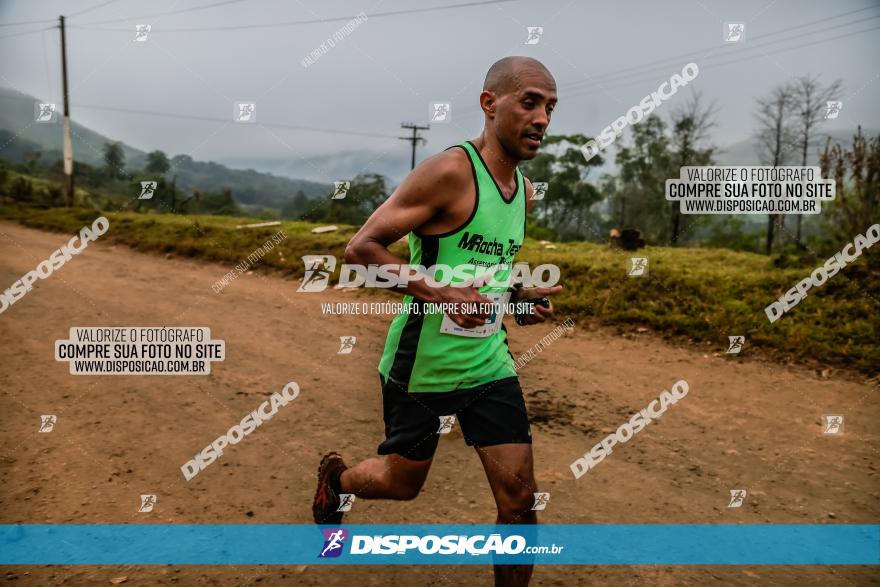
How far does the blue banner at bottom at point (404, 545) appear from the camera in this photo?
9.72 feet

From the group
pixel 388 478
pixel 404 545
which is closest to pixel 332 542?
pixel 404 545

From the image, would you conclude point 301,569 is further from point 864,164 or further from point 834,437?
point 864,164

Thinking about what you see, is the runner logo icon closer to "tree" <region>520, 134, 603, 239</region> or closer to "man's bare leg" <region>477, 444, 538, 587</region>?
"man's bare leg" <region>477, 444, 538, 587</region>

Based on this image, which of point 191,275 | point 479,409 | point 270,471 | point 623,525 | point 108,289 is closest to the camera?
point 479,409

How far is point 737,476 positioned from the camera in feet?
13.3

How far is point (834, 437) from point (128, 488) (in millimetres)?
5165

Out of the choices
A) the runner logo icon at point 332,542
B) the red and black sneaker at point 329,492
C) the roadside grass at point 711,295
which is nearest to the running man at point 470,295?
the red and black sneaker at point 329,492

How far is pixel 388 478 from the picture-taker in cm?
280

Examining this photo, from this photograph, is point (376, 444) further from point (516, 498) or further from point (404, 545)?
point (516, 498)

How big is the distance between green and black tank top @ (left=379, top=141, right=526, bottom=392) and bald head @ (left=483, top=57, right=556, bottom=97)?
303 millimetres

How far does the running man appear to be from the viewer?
2.45 metres

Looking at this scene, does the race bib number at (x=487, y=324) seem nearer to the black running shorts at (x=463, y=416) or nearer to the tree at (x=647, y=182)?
the black running shorts at (x=463, y=416)

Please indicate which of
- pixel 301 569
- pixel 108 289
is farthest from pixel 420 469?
pixel 108 289

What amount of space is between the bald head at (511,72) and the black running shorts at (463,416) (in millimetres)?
1324
